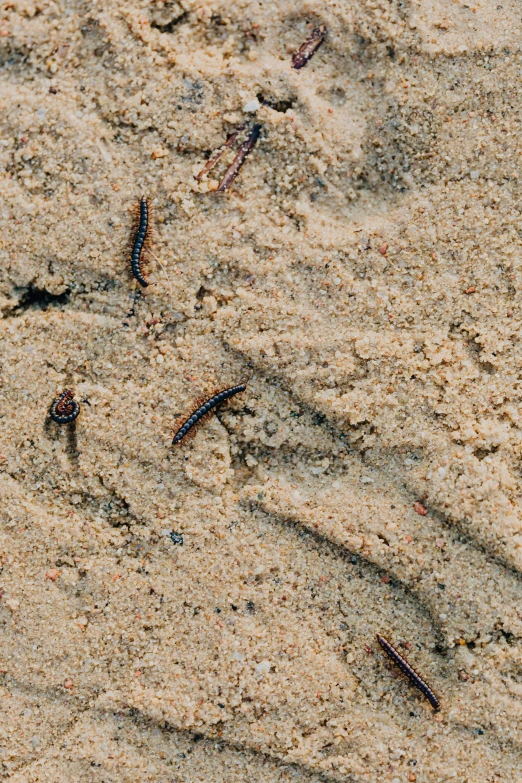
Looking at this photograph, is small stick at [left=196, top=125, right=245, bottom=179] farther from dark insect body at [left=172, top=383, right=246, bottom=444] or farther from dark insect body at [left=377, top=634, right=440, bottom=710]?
dark insect body at [left=377, top=634, right=440, bottom=710]

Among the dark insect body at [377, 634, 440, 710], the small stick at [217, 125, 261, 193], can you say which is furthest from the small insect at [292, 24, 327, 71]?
the dark insect body at [377, 634, 440, 710]

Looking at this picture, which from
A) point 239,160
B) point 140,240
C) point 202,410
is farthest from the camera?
point 239,160

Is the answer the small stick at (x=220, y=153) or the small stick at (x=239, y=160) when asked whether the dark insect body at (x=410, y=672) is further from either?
the small stick at (x=220, y=153)

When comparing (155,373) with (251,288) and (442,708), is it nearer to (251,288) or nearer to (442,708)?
(251,288)

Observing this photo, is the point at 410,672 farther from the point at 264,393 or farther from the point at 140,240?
the point at 140,240

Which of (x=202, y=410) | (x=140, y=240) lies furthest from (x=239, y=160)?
(x=202, y=410)

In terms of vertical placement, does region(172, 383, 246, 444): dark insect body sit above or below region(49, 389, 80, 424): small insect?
above
